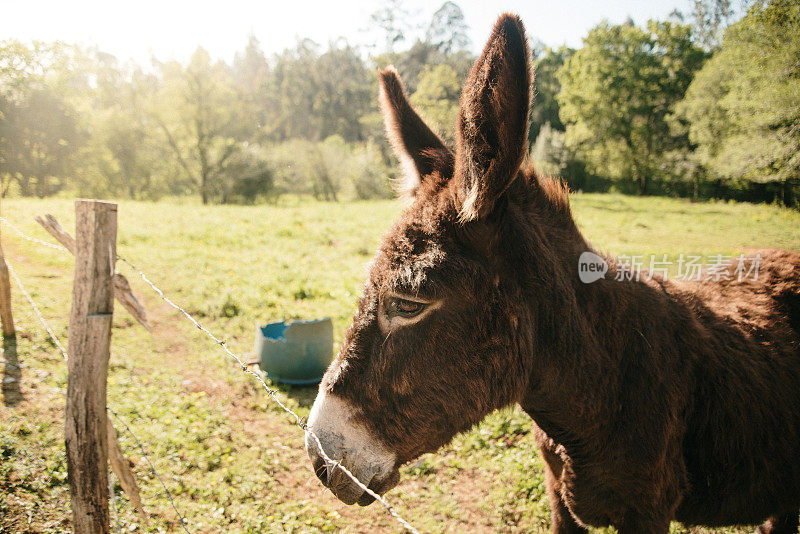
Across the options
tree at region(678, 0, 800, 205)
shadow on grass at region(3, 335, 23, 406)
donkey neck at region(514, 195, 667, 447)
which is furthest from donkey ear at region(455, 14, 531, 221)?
shadow on grass at region(3, 335, 23, 406)

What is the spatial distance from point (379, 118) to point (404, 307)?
37458mm

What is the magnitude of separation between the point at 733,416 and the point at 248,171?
41.1 metres

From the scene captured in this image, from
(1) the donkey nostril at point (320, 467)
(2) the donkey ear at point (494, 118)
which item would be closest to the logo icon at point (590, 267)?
(2) the donkey ear at point (494, 118)

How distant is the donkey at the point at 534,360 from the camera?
1811mm

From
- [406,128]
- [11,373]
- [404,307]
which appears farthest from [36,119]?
[404,307]

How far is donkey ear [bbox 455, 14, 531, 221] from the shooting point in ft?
5.08

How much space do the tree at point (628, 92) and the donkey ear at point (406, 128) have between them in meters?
4.09

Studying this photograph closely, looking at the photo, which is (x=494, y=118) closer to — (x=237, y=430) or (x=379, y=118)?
(x=237, y=430)

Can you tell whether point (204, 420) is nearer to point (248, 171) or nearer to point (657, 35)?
point (657, 35)

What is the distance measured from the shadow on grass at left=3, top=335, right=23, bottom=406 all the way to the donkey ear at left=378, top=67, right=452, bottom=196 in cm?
541

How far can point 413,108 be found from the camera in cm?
258

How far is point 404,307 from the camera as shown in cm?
188

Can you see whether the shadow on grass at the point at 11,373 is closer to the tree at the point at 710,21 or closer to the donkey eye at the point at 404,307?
the donkey eye at the point at 404,307

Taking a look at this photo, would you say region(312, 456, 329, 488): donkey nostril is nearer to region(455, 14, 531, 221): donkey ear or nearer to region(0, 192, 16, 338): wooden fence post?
region(455, 14, 531, 221): donkey ear
